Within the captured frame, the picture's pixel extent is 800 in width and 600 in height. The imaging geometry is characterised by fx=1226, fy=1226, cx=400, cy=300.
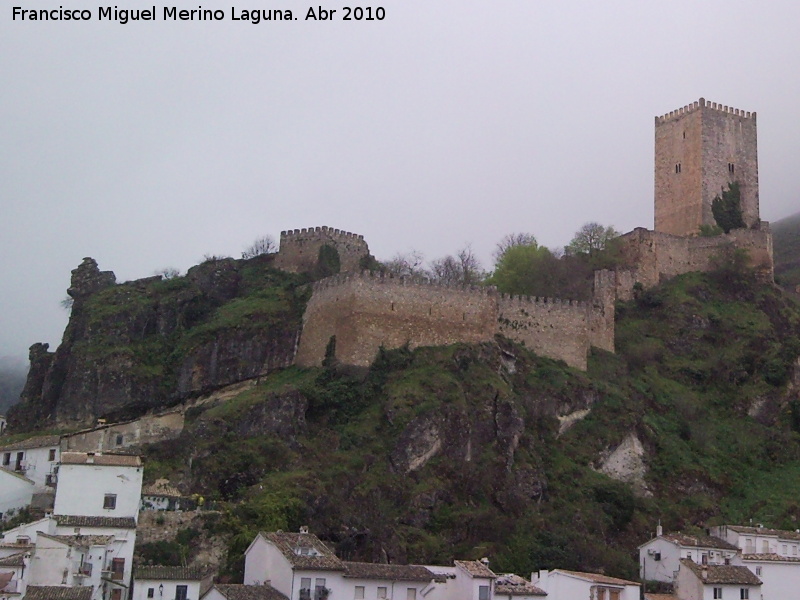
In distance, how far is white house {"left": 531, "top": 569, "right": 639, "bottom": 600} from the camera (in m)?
46.4

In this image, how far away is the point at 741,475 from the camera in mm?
59375

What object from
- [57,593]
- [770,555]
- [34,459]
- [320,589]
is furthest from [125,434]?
[770,555]

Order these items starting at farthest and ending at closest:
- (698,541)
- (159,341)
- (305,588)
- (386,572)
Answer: (159,341), (698,541), (386,572), (305,588)

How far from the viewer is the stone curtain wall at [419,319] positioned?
59.7 m

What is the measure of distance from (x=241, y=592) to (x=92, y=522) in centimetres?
744

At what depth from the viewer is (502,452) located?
5572cm

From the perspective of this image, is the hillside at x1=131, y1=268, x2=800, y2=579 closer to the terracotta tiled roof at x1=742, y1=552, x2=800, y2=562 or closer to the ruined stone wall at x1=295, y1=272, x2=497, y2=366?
the ruined stone wall at x1=295, y1=272, x2=497, y2=366

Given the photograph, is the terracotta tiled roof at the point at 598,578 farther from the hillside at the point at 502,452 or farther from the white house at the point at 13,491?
the white house at the point at 13,491

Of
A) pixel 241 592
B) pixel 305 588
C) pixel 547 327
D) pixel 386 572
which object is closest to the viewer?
pixel 241 592

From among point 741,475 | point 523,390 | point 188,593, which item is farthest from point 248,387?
point 741,475

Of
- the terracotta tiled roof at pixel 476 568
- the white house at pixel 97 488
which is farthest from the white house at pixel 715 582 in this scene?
the white house at pixel 97 488

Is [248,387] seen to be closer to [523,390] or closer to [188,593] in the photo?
[523,390]

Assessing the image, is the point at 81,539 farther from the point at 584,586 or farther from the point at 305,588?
the point at 584,586

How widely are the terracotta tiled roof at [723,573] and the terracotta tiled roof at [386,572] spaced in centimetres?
1069
